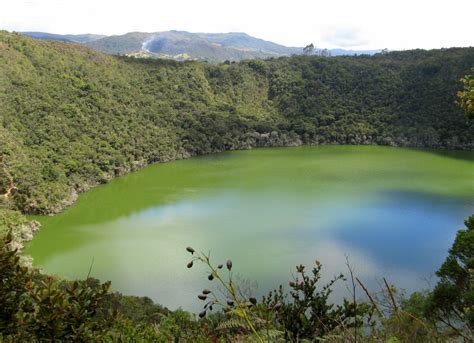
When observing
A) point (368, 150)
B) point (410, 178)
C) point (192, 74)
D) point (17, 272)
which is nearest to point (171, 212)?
point (410, 178)

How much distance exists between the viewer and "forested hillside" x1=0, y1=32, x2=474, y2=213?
3175 cm

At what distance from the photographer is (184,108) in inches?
2074

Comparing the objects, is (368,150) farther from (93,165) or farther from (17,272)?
(17,272)

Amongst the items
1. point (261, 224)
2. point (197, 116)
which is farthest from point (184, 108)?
point (261, 224)

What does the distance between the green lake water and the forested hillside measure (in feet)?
11.6

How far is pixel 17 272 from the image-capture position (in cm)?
320

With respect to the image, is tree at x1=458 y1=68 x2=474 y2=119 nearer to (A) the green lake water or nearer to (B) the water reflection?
(B) the water reflection

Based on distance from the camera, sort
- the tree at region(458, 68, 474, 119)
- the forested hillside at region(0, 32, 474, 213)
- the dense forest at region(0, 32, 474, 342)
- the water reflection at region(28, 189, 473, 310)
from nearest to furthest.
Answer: the tree at region(458, 68, 474, 119)
the dense forest at region(0, 32, 474, 342)
the water reflection at region(28, 189, 473, 310)
the forested hillside at region(0, 32, 474, 213)

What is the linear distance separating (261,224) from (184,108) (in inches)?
1229

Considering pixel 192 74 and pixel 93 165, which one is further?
pixel 192 74

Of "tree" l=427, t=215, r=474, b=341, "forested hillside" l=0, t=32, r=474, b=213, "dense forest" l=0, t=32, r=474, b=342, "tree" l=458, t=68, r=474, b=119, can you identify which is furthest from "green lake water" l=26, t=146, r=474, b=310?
"tree" l=458, t=68, r=474, b=119

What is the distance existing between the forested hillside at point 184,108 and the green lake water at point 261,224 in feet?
11.6

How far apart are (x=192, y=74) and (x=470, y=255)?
52.1 m

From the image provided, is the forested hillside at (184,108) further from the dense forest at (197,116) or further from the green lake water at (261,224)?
the green lake water at (261,224)
